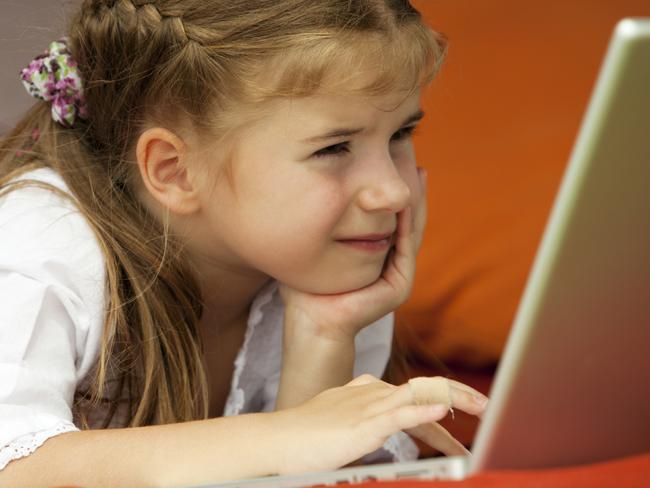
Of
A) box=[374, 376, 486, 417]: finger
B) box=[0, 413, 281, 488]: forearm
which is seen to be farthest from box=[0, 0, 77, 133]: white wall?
box=[374, 376, 486, 417]: finger

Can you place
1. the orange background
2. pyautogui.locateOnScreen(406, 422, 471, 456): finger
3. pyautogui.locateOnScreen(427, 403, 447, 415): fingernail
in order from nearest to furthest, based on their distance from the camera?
pyautogui.locateOnScreen(427, 403, 447, 415): fingernail → pyautogui.locateOnScreen(406, 422, 471, 456): finger → the orange background

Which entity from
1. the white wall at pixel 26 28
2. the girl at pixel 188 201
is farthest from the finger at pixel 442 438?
→ the white wall at pixel 26 28

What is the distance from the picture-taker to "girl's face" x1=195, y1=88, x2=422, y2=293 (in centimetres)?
95

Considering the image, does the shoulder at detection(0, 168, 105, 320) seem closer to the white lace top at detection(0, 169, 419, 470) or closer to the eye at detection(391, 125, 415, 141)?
the white lace top at detection(0, 169, 419, 470)

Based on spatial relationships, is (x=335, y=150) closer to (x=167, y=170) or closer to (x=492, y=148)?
(x=167, y=170)

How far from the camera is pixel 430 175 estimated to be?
5.04ft

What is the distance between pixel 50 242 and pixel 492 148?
76cm

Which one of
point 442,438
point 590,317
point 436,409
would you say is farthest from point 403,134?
point 590,317

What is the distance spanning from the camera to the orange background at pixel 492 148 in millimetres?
1426

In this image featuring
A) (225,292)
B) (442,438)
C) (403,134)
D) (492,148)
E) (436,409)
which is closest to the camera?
(436,409)

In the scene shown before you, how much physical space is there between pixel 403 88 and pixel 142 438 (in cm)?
42

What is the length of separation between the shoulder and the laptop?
484 mm

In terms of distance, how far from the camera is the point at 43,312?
3.04 feet

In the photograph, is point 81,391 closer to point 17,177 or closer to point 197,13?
point 17,177
